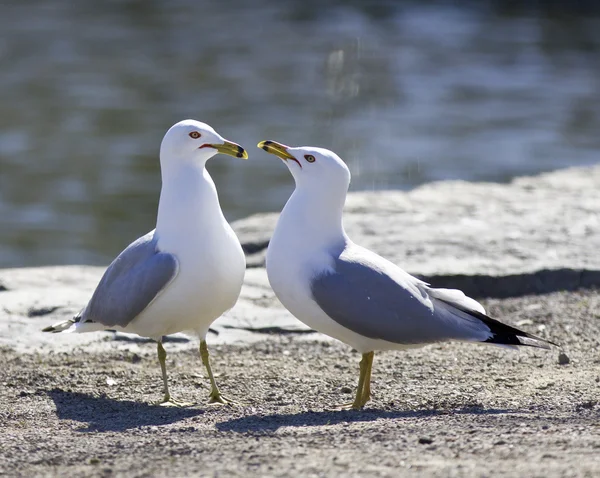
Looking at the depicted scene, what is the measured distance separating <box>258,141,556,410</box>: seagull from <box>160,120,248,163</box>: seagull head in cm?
35

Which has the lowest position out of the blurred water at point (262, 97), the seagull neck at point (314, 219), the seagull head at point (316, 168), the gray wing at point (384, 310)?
the blurred water at point (262, 97)

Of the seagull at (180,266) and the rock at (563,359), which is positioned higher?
the seagull at (180,266)

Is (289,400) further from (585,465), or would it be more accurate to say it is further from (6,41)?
(6,41)

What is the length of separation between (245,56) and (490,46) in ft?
17.8

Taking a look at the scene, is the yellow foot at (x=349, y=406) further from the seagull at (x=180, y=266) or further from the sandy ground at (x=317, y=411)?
the seagull at (x=180, y=266)

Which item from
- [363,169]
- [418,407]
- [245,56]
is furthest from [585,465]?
[245,56]

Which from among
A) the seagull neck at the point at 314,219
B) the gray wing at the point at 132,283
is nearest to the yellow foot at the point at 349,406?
the seagull neck at the point at 314,219

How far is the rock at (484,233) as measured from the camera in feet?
25.8

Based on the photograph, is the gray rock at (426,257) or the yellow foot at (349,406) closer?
the yellow foot at (349,406)

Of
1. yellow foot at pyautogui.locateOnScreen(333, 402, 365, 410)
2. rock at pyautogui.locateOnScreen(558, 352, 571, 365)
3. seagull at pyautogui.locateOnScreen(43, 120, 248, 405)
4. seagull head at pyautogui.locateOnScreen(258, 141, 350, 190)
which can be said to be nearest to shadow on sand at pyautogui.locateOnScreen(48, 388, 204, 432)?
seagull at pyautogui.locateOnScreen(43, 120, 248, 405)

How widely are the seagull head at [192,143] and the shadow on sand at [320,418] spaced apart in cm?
141

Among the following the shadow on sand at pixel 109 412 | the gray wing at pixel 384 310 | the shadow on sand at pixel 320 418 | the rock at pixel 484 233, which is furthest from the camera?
the rock at pixel 484 233

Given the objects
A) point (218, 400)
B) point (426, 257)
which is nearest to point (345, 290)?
point (218, 400)

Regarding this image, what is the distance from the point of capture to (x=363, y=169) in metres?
15.6
